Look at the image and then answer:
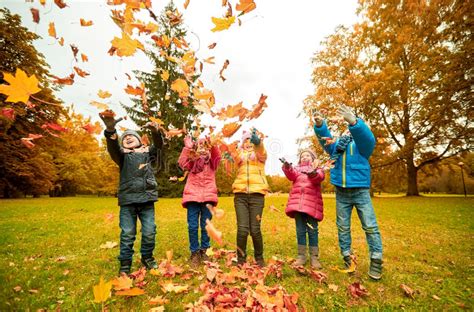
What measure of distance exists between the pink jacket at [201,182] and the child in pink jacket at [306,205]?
113 centimetres

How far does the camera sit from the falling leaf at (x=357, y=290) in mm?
2875

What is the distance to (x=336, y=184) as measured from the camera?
3607 millimetres

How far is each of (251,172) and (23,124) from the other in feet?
73.2

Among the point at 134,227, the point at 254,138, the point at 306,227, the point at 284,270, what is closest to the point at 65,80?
the point at 134,227

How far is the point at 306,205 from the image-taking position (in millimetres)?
3818

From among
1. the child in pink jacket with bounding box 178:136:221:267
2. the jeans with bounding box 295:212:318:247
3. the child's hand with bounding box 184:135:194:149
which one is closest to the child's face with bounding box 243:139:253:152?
the child in pink jacket with bounding box 178:136:221:267

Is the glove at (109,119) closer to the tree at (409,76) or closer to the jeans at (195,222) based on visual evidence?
the jeans at (195,222)

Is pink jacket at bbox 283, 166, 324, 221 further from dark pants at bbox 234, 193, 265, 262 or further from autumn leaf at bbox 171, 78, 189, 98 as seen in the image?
autumn leaf at bbox 171, 78, 189, 98

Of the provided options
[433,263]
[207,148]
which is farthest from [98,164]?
[433,263]

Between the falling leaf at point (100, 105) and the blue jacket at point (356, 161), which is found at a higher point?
the falling leaf at point (100, 105)

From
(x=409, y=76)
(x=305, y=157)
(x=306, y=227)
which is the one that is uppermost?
(x=409, y=76)

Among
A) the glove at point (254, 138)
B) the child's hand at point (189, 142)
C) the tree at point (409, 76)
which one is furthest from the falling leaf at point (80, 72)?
the tree at point (409, 76)

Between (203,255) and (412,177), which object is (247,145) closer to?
(203,255)

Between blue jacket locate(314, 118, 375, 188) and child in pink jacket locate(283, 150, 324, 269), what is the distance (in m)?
0.36
